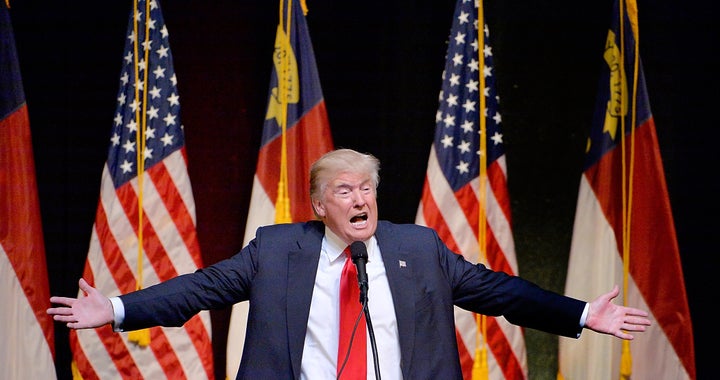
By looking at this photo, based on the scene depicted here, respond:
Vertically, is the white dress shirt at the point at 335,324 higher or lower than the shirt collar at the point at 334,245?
lower

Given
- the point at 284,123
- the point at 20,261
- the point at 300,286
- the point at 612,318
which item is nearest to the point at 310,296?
the point at 300,286

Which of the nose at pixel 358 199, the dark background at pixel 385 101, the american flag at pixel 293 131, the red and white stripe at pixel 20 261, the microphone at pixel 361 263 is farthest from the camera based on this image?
the dark background at pixel 385 101

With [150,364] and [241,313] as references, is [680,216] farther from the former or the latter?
[150,364]

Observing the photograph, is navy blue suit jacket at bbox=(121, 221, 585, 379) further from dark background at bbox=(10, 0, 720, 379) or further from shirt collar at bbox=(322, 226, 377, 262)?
dark background at bbox=(10, 0, 720, 379)

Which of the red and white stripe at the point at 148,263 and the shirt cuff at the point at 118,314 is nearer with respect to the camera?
the shirt cuff at the point at 118,314

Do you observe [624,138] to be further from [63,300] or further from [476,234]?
[63,300]

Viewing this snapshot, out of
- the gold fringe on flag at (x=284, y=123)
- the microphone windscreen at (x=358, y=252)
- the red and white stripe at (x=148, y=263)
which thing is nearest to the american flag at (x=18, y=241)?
the red and white stripe at (x=148, y=263)

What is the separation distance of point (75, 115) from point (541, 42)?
2395mm

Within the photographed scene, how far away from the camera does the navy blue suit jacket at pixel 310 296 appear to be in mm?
2555

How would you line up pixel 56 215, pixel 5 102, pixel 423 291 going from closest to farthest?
pixel 423 291, pixel 5 102, pixel 56 215

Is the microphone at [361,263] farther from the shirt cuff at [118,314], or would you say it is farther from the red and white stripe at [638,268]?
the red and white stripe at [638,268]

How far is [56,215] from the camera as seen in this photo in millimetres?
4484

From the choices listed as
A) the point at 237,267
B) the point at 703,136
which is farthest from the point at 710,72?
the point at 237,267

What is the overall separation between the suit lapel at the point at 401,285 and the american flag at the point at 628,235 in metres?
1.72
